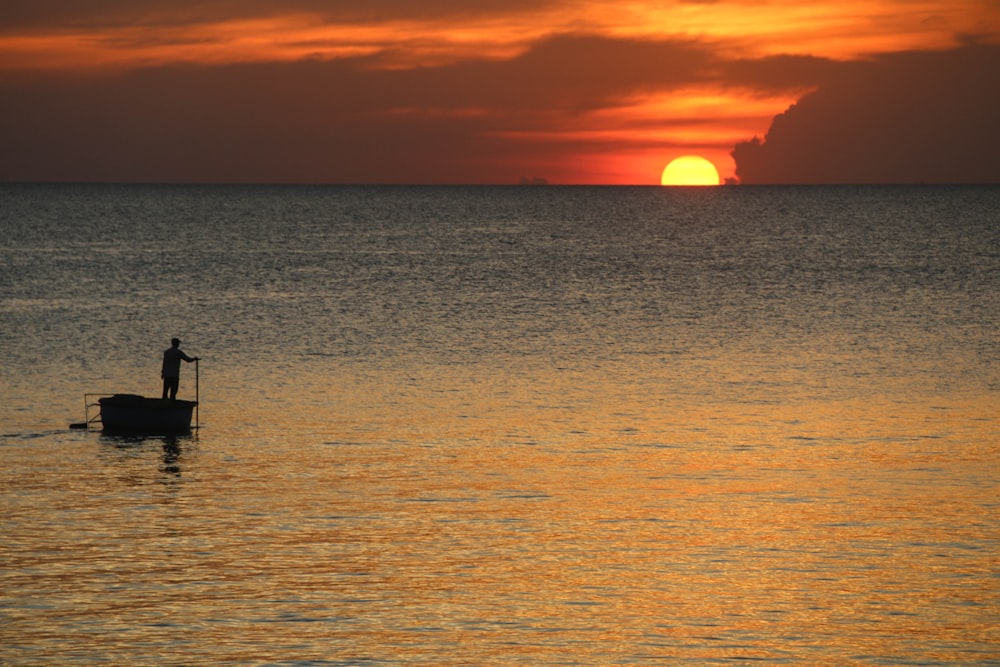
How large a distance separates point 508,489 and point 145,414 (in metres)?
11.8

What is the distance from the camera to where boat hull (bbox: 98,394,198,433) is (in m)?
33.1

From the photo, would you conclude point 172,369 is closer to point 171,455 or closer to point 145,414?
point 145,414

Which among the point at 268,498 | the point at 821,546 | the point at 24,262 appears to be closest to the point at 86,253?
the point at 24,262

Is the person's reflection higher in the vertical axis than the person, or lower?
lower

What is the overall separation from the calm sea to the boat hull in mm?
472

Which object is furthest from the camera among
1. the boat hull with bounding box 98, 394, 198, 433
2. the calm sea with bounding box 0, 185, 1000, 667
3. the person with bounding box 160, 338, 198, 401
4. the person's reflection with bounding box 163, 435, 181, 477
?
the person with bounding box 160, 338, 198, 401

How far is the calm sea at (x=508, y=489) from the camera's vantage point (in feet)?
58.5

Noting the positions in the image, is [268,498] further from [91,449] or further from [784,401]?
[784,401]

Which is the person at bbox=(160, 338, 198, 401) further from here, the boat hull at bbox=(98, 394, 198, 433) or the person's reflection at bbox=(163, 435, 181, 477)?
Answer: the person's reflection at bbox=(163, 435, 181, 477)

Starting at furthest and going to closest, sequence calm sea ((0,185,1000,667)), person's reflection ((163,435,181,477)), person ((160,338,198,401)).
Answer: person ((160,338,198,401)) < person's reflection ((163,435,181,477)) < calm sea ((0,185,1000,667))

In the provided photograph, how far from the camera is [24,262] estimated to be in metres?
102

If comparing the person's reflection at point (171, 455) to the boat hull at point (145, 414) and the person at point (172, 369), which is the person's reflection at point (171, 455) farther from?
the person at point (172, 369)

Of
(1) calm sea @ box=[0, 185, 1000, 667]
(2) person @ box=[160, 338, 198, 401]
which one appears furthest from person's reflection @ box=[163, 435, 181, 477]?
(2) person @ box=[160, 338, 198, 401]

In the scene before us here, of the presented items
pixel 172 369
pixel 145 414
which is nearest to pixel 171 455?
pixel 145 414
